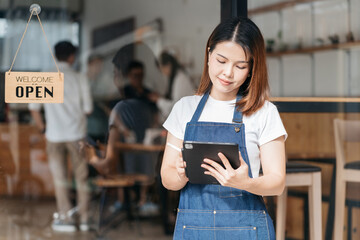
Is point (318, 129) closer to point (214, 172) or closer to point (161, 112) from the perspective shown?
point (161, 112)

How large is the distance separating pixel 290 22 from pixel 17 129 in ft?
10.5

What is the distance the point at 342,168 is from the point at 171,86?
2276 millimetres

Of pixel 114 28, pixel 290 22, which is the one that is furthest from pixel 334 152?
pixel 114 28

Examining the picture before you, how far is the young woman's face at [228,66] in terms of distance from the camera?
1723mm

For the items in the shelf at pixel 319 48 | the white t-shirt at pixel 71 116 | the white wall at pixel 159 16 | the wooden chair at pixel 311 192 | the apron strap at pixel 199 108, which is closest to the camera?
the apron strap at pixel 199 108

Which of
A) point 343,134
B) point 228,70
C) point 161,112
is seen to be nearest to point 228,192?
point 228,70

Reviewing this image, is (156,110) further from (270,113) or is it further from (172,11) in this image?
(172,11)

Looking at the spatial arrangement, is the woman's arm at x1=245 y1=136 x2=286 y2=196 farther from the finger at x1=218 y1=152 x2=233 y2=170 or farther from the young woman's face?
the young woman's face

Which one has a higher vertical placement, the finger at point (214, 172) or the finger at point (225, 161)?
the finger at point (225, 161)

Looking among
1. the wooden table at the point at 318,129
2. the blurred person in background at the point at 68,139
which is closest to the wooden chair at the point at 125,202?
the blurred person in background at the point at 68,139

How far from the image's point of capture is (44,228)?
4.75 m

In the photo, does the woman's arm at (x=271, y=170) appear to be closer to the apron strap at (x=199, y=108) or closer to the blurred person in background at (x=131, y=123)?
the apron strap at (x=199, y=108)

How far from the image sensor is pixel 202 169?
1.64 meters

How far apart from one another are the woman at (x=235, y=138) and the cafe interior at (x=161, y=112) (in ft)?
2.38
